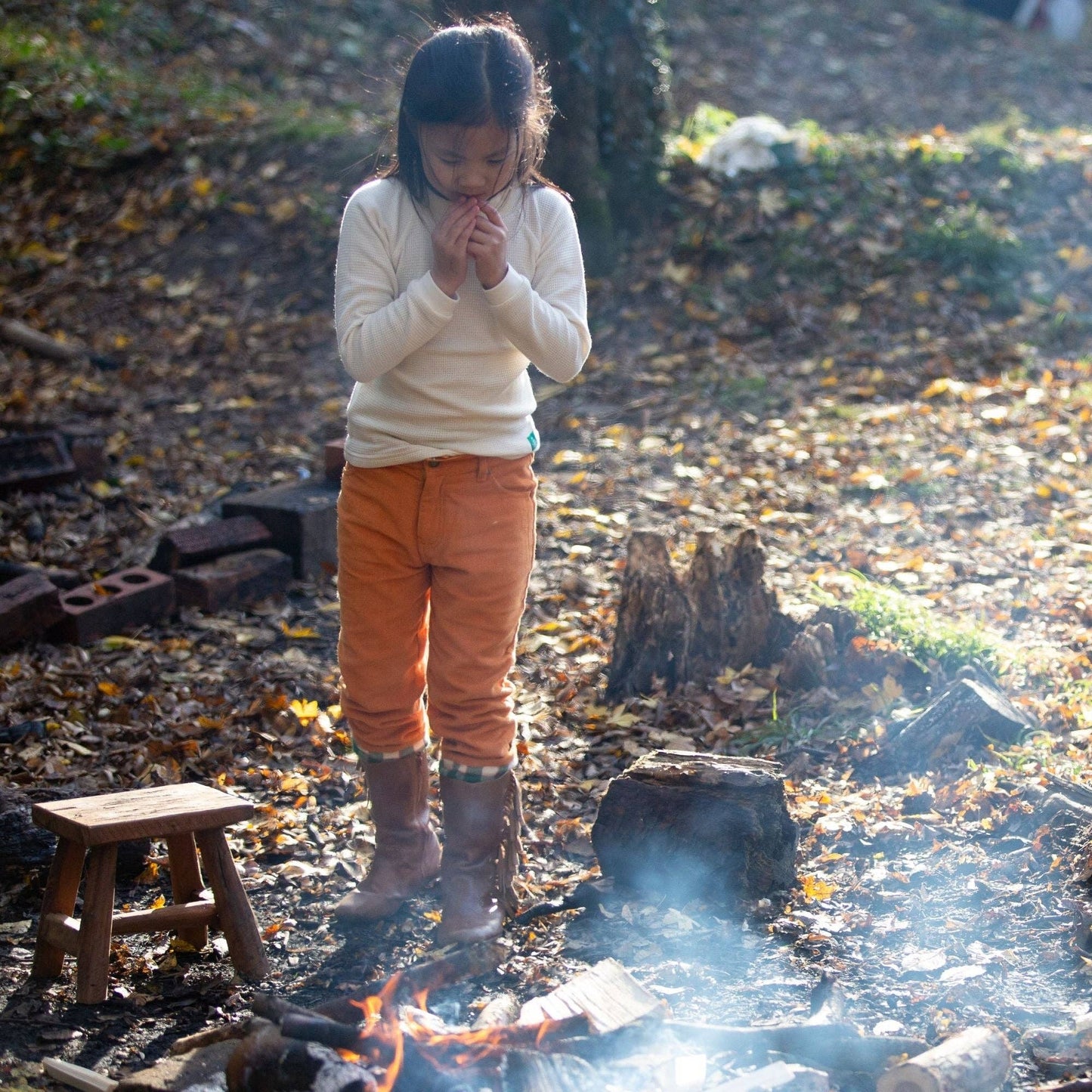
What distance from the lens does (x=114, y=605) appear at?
527cm

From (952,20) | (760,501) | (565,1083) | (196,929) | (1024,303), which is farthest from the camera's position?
(952,20)

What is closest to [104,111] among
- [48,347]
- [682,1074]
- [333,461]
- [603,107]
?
[48,347]

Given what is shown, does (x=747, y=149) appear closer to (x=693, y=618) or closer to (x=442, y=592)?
(x=693, y=618)

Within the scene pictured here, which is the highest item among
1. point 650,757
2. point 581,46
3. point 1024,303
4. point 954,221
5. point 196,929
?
point 581,46

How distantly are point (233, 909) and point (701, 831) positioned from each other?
1.24 meters

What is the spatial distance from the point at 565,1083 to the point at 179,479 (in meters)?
5.14

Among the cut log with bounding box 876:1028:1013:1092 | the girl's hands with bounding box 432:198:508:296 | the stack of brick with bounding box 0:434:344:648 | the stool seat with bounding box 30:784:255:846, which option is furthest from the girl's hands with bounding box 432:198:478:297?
the stack of brick with bounding box 0:434:344:648

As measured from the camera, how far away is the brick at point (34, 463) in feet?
21.1

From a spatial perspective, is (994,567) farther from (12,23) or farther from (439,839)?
(12,23)

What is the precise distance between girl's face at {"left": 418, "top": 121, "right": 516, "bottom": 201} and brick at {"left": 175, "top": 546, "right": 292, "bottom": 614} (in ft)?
10.0

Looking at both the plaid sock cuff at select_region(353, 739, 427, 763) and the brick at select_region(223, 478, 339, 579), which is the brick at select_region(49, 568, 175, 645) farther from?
the plaid sock cuff at select_region(353, 739, 427, 763)

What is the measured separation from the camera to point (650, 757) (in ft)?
11.6

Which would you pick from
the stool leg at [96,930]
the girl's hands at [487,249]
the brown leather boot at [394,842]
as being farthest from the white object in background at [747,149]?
the stool leg at [96,930]

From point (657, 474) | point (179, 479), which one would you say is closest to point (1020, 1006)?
point (657, 474)
